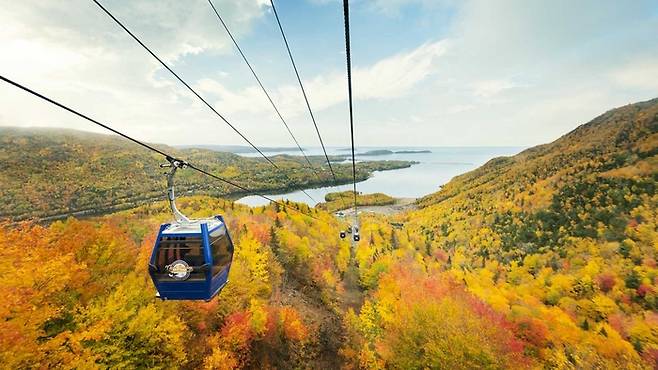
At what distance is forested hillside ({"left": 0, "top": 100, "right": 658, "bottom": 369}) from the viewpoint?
28.7m

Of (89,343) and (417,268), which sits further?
(417,268)

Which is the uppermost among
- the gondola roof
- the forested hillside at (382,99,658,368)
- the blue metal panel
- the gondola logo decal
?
the gondola roof

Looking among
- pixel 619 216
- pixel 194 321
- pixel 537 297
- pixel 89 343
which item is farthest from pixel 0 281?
pixel 619 216

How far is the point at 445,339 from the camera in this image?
156 ft

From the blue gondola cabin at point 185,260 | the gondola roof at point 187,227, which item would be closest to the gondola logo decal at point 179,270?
the blue gondola cabin at point 185,260

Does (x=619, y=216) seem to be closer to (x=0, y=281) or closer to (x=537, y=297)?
(x=537, y=297)

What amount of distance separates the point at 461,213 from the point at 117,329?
195 m

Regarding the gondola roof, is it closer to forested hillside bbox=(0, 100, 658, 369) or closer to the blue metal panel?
the blue metal panel

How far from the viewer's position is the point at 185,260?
12484 mm

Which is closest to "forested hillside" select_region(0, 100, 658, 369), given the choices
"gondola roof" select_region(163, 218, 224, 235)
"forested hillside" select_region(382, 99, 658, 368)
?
"forested hillside" select_region(382, 99, 658, 368)

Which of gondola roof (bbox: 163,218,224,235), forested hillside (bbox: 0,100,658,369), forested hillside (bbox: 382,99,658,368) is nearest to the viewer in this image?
gondola roof (bbox: 163,218,224,235)

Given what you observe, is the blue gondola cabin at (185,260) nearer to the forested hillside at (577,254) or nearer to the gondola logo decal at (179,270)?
the gondola logo decal at (179,270)

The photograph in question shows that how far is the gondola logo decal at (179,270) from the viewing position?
1248cm

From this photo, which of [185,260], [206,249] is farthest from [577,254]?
[185,260]
